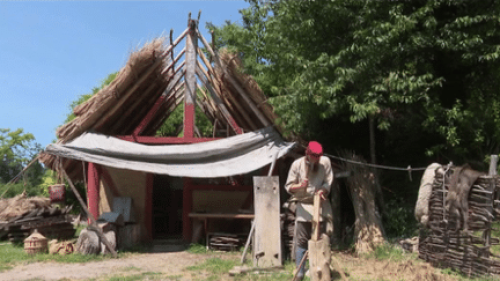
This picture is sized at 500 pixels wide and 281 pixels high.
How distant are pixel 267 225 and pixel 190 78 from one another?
3839mm

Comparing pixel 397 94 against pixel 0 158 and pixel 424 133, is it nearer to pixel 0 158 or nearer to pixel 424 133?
pixel 424 133

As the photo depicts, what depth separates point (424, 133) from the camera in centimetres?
895

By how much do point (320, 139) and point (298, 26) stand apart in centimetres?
247

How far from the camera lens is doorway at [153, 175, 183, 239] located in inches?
492

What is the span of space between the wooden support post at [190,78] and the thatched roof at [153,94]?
17 centimetres

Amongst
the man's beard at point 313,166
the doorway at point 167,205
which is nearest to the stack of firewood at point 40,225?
the doorway at point 167,205

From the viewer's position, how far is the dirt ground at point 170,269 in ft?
19.5

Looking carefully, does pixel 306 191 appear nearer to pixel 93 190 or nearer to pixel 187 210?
pixel 187 210

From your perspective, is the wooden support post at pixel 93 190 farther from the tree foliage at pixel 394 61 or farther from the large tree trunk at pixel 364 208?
the large tree trunk at pixel 364 208

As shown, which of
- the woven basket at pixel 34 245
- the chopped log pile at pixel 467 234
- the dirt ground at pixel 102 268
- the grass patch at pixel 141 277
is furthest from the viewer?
the woven basket at pixel 34 245

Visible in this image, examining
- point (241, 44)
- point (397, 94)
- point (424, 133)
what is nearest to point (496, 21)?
point (397, 94)

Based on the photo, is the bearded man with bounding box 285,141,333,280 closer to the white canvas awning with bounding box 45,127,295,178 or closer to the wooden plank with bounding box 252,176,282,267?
the wooden plank with bounding box 252,176,282,267

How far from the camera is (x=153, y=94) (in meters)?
9.96

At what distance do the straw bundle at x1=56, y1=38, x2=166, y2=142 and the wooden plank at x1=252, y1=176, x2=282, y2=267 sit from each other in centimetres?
342
